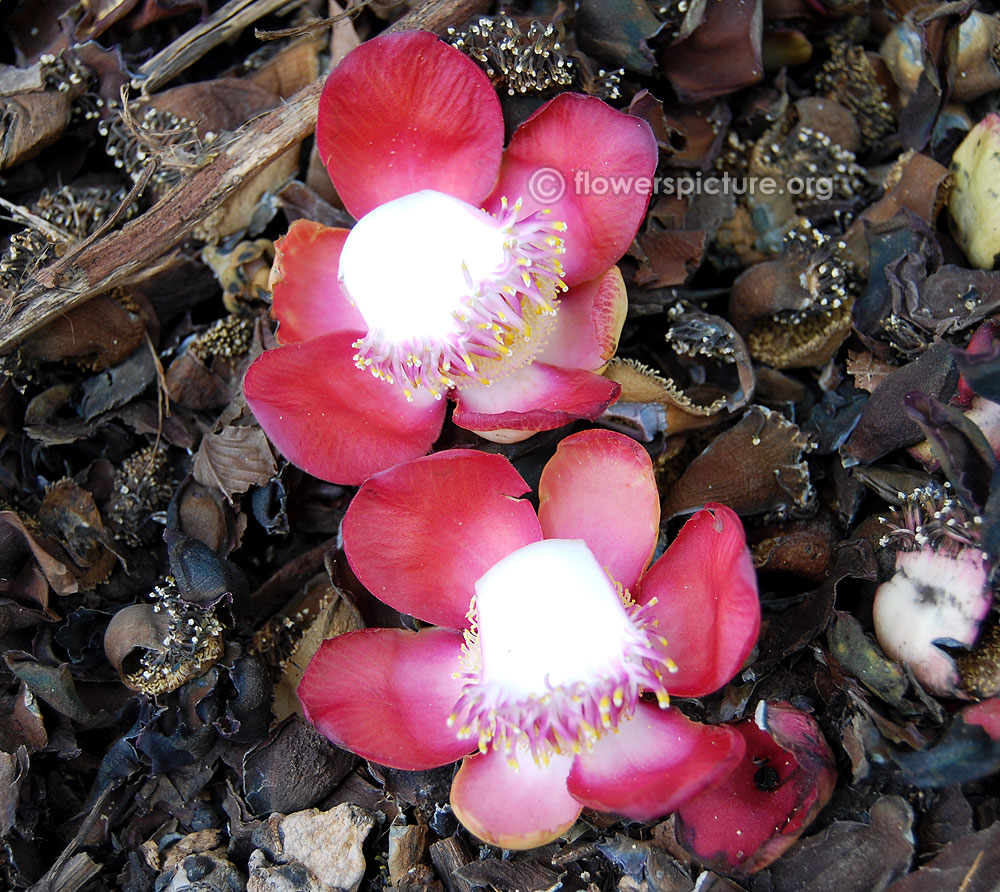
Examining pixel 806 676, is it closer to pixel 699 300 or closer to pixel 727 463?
pixel 727 463

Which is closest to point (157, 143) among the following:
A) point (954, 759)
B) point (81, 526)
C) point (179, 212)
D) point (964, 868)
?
point (179, 212)

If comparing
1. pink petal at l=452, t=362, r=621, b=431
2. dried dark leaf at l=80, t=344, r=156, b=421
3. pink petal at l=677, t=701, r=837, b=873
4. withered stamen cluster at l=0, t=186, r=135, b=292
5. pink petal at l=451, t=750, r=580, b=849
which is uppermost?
withered stamen cluster at l=0, t=186, r=135, b=292

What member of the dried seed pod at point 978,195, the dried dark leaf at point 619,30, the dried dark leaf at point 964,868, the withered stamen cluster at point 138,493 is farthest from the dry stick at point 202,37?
Answer: the dried dark leaf at point 964,868

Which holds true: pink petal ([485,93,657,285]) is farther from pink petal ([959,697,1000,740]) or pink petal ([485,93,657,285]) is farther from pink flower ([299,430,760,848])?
pink petal ([959,697,1000,740])

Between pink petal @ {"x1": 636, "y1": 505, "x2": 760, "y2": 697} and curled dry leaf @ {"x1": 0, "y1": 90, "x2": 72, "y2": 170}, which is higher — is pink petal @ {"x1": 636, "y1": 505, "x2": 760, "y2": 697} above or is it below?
below

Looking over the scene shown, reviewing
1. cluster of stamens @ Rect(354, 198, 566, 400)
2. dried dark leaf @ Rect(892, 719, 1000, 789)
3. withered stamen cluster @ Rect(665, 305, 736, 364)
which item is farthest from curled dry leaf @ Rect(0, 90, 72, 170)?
dried dark leaf @ Rect(892, 719, 1000, 789)

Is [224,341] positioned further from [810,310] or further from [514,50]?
[810,310]

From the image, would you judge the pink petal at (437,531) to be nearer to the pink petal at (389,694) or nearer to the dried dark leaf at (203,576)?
the pink petal at (389,694)
